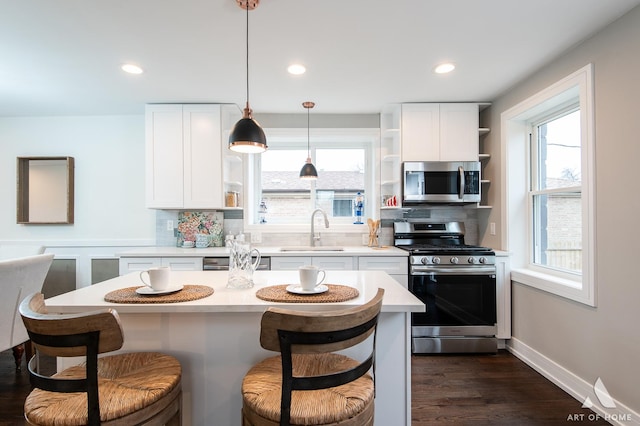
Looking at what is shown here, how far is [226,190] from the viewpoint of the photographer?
3.56 metres

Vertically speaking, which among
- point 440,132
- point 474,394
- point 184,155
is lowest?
point 474,394

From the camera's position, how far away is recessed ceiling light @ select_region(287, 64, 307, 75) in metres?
2.49

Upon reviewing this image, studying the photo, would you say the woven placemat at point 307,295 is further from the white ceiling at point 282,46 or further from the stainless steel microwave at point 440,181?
the stainless steel microwave at point 440,181

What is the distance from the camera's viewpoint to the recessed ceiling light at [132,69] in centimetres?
248

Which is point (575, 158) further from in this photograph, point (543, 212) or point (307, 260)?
point (307, 260)

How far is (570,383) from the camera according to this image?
2230mm

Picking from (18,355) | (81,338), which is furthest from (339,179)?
(18,355)

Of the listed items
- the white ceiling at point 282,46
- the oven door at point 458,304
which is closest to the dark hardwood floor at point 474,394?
the oven door at point 458,304

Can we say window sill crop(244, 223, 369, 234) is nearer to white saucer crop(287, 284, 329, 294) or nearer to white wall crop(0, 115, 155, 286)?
white wall crop(0, 115, 155, 286)

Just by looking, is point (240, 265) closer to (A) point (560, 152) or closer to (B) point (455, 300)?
(B) point (455, 300)

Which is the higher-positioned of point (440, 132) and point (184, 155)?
point (440, 132)

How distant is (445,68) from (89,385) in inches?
112

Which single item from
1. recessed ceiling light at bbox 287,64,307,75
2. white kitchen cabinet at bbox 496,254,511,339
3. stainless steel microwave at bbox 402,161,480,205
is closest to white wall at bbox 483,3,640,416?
white kitchen cabinet at bbox 496,254,511,339

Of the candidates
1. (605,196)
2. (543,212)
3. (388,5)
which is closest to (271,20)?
(388,5)
